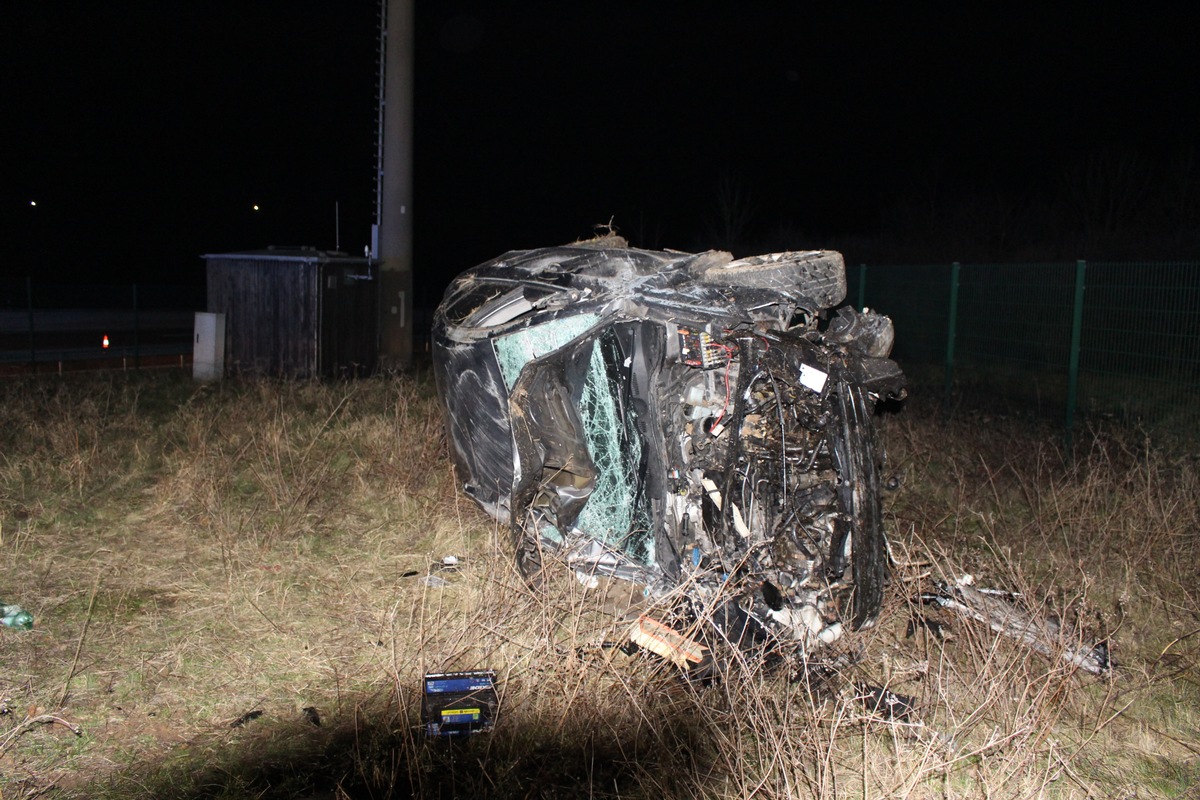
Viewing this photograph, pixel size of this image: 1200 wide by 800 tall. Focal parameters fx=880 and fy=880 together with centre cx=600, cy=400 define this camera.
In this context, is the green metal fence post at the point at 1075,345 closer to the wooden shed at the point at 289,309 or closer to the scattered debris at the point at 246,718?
the scattered debris at the point at 246,718

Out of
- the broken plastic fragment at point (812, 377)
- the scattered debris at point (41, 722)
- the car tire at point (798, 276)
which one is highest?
the car tire at point (798, 276)

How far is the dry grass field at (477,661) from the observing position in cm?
294

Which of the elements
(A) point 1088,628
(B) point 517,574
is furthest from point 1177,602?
(B) point 517,574

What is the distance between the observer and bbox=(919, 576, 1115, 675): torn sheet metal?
3.57 metres

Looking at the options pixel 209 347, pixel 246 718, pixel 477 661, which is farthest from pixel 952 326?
pixel 209 347

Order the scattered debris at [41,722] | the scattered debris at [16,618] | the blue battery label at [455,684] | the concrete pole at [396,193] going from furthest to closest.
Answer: the concrete pole at [396,193]
the scattered debris at [16,618]
the blue battery label at [455,684]
the scattered debris at [41,722]

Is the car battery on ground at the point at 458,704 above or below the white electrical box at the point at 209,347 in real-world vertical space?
below

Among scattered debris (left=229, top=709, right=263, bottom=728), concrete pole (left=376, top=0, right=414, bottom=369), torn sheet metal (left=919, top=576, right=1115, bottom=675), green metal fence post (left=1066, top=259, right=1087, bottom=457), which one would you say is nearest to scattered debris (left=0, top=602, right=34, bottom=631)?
scattered debris (left=229, top=709, right=263, bottom=728)

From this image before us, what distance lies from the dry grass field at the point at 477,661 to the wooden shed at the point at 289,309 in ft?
15.7

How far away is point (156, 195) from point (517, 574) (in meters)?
40.3

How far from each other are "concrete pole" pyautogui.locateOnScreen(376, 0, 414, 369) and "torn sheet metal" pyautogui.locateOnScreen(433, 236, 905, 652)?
8036 mm

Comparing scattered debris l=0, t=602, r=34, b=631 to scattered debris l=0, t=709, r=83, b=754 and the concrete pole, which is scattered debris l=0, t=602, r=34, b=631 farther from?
the concrete pole

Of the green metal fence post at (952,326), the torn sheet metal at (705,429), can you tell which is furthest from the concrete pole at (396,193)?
the torn sheet metal at (705,429)

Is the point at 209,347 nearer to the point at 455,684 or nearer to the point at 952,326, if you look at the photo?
the point at 952,326
